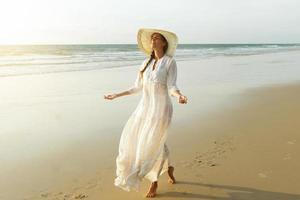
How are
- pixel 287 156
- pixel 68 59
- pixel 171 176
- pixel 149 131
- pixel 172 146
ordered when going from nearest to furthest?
1. pixel 149 131
2. pixel 171 176
3. pixel 287 156
4. pixel 172 146
5. pixel 68 59

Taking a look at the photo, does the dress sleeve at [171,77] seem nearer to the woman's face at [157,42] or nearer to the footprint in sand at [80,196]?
the woman's face at [157,42]

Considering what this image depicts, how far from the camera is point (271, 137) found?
6477mm

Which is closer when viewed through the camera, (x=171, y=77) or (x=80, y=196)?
(x=171, y=77)

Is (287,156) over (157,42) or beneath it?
beneath

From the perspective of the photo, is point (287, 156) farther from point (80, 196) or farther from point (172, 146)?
point (80, 196)

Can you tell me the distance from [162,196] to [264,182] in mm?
1238

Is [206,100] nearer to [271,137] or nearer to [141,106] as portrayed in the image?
[271,137]

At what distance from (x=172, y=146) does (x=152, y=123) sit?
79.3 inches

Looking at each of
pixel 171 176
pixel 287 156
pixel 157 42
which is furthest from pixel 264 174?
pixel 157 42

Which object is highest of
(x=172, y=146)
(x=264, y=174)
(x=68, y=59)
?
(x=264, y=174)

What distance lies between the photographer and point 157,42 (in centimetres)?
427

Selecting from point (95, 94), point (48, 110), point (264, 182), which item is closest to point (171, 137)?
point (264, 182)

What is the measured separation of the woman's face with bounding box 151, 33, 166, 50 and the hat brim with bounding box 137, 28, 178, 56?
0.16 ft

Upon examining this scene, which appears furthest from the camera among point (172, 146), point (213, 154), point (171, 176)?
point (172, 146)
